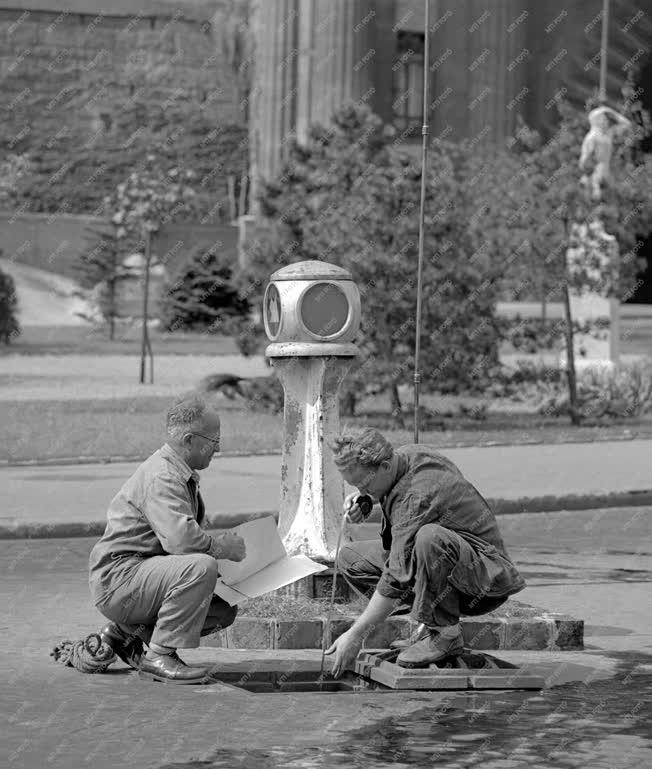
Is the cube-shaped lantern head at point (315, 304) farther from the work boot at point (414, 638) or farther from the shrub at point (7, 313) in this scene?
the shrub at point (7, 313)

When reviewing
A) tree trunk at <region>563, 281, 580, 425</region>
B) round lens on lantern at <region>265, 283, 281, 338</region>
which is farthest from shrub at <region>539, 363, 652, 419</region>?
round lens on lantern at <region>265, 283, 281, 338</region>

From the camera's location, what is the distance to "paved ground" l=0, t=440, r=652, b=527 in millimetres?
13906

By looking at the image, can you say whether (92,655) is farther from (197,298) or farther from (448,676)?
(197,298)

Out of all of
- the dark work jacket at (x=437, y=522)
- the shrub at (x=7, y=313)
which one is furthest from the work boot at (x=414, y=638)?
the shrub at (x=7, y=313)

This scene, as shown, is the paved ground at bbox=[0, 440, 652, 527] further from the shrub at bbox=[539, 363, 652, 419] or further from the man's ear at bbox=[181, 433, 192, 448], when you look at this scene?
the man's ear at bbox=[181, 433, 192, 448]

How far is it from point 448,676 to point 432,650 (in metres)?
0.17

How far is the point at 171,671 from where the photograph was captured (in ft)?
25.7

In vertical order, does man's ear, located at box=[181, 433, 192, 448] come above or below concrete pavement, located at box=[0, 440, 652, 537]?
above

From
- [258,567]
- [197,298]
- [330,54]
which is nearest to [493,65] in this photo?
[330,54]

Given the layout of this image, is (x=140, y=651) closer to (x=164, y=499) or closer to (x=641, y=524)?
(x=164, y=499)

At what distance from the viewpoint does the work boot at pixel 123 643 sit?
805 cm

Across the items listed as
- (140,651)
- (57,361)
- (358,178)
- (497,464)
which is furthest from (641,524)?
(57,361)

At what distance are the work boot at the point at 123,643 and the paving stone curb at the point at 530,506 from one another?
4924 millimetres

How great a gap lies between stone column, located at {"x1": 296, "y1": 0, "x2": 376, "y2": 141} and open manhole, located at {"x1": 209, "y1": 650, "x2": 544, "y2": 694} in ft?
133
